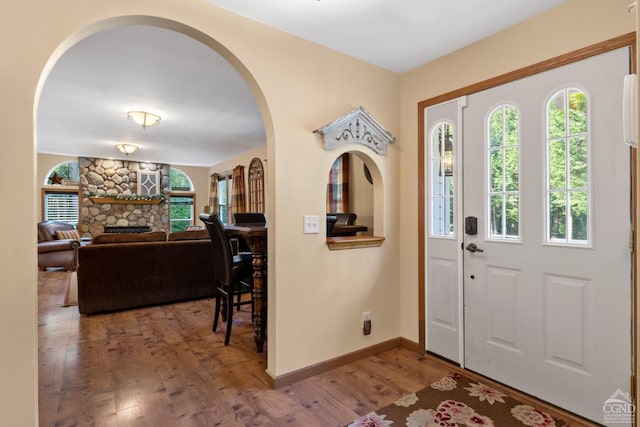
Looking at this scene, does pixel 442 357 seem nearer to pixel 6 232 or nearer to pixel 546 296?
pixel 546 296

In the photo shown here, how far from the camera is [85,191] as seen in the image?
7555mm

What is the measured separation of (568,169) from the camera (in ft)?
6.04

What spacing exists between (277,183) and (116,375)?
5.94 ft

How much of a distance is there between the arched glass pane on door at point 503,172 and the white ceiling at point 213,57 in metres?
0.61

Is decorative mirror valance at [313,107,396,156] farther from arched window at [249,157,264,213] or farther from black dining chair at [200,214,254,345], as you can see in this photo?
arched window at [249,157,264,213]

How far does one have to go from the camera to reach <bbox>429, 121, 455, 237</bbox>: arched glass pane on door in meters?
2.42

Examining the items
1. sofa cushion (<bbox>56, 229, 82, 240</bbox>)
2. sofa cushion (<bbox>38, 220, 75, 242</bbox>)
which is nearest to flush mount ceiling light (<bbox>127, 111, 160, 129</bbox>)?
sofa cushion (<bbox>38, 220, 75, 242</bbox>)

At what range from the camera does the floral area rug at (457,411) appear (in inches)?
68.6

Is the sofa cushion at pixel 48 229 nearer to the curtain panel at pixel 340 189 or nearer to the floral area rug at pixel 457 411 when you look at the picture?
the curtain panel at pixel 340 189

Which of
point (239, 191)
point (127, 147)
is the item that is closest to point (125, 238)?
point (127, 147)

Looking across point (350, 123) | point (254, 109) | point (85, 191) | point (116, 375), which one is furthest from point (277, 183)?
point (85, 191)

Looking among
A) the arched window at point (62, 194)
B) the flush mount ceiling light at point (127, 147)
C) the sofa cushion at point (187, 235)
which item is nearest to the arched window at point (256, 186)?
the sofa cushion at point (187, 235)

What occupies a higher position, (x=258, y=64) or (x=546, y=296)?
(x=258, y=64)

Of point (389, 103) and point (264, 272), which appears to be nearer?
point (264, 272)
